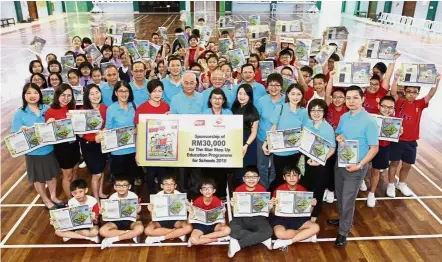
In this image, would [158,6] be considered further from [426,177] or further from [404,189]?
[404,189]

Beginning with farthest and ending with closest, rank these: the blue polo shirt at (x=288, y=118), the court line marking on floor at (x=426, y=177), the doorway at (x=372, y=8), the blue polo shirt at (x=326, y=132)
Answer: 1. the doorway at (x=372, y=8)
2. the court line marking on floor at (x=426, y=177)
3. the blue polo shirt at (x=288, y=118)
4. the blue polo shirt at (x=326, y=132)

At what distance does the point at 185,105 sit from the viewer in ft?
14.2

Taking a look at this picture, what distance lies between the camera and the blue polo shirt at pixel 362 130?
139 inches

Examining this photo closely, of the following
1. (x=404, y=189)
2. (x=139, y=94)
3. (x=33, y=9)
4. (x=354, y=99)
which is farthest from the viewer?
(x=33, y=9)

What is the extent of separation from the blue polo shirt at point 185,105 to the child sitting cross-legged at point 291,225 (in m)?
1.25

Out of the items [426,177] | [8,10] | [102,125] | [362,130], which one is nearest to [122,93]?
[102,125]

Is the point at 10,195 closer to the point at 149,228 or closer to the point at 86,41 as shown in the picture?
the point at 149,228

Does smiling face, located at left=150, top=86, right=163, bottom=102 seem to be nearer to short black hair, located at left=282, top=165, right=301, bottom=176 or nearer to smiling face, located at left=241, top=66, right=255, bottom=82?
smiling face, located at left=241, top=66, right=255, bottom=82

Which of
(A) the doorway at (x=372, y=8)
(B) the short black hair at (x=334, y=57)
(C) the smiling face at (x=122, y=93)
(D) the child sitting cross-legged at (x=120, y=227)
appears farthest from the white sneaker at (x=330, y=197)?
(A) the doorway at (x=372, y=8)

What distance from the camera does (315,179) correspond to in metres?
4.10

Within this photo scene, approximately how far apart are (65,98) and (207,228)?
220cm

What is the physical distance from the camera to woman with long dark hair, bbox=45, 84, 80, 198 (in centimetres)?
424

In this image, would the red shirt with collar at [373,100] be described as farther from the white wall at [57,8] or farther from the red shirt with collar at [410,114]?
the white wall at [57,8]

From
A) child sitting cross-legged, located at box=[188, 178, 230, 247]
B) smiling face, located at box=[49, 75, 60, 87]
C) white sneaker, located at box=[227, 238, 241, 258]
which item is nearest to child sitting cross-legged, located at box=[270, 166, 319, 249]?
white sneaker, located at box=[227, 238, 241, 258]
